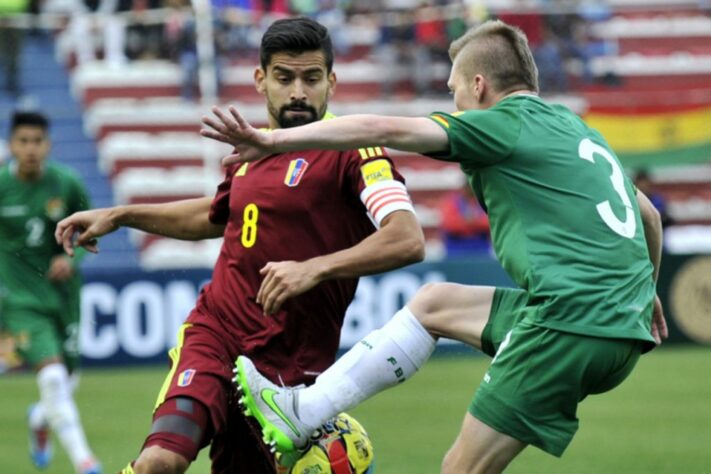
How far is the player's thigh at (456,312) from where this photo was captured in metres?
6.02

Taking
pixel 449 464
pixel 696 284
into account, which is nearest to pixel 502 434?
pixel 449 464

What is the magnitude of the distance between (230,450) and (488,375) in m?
1.22

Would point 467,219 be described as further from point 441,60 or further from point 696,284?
point 441,60

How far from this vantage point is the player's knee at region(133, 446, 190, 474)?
5.57 meters

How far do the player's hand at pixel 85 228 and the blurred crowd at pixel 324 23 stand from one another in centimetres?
1527

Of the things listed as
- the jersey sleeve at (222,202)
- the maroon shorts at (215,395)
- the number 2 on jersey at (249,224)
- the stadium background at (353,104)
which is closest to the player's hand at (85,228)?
the jersey sleeve at (222,202)

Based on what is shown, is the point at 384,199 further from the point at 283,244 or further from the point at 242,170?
the point at 242,170

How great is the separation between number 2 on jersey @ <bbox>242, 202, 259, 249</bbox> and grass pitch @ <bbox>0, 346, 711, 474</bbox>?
11.6 ft

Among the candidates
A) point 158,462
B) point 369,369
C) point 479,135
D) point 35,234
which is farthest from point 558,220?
point 35,234

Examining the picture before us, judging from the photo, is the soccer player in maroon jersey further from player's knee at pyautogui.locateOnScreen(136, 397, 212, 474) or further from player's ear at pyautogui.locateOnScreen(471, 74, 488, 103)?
player's ear at pyautogui.locateOnScreen(471, 74, 488, 103)

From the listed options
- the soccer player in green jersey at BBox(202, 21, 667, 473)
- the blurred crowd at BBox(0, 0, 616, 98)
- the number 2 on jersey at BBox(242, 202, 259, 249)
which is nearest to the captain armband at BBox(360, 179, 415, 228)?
the soccer player in green jersey at BBox(202, 21, 667, 473)

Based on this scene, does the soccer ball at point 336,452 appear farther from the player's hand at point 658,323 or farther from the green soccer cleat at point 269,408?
the player's hand at point 658,323

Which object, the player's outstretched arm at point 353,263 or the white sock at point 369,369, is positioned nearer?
the player's outstretched arm at point 353,263

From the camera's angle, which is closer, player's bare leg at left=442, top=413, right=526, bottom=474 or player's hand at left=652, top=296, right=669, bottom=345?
player's bare leg at left=442, top=413, right=526, bottom=474
